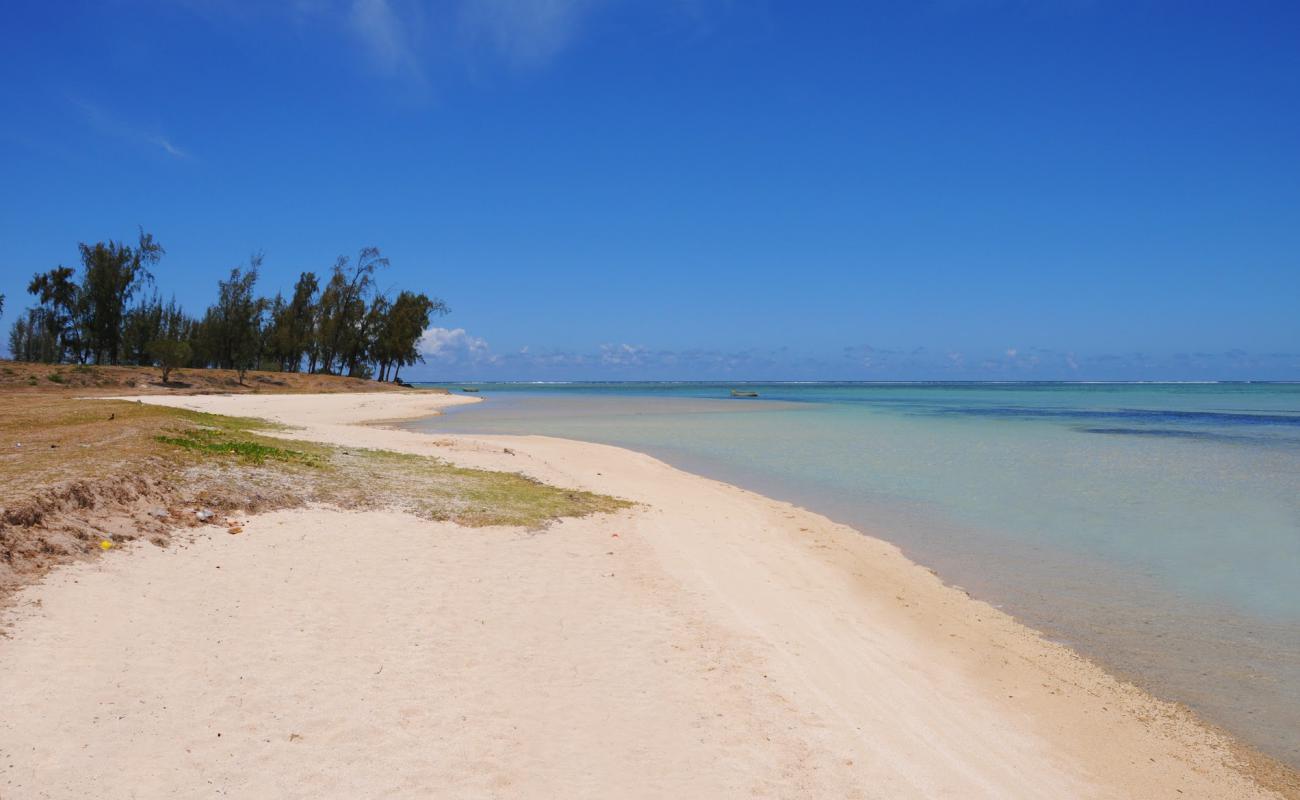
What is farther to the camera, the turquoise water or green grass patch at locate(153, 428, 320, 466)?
green grass patch at locate(153, 428, 320, 466)

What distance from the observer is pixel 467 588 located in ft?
25.7

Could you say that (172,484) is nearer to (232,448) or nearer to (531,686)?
(232,448)

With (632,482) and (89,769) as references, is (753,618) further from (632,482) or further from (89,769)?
(632,482)

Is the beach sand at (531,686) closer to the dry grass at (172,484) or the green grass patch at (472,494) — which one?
the dry grass at (172,484)

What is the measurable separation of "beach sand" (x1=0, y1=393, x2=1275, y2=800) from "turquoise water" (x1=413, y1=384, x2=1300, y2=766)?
0.94m

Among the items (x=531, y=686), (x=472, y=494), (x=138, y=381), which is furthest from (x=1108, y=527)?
(x=138, y=381)

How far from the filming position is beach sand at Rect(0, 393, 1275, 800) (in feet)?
14.4

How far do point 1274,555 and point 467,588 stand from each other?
42.5ft

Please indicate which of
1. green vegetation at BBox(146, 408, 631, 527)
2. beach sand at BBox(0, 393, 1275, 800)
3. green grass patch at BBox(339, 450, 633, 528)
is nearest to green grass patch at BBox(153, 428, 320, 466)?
green vegetation at BBox(146, 408, 631, 527)

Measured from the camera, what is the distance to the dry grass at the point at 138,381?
38594 millimetres

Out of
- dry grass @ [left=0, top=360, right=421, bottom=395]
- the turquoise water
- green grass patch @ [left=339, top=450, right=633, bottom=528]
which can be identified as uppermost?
dry grass @ [left=0, top=360, right=421, bottom=395]

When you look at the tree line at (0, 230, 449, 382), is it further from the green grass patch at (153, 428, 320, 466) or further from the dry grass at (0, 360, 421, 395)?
the green grass patch at (153, 428, 320, 466)

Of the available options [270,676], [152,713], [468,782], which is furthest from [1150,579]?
[152,713]

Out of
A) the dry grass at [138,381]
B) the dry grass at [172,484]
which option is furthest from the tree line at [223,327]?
the dry grass at [172,484]
